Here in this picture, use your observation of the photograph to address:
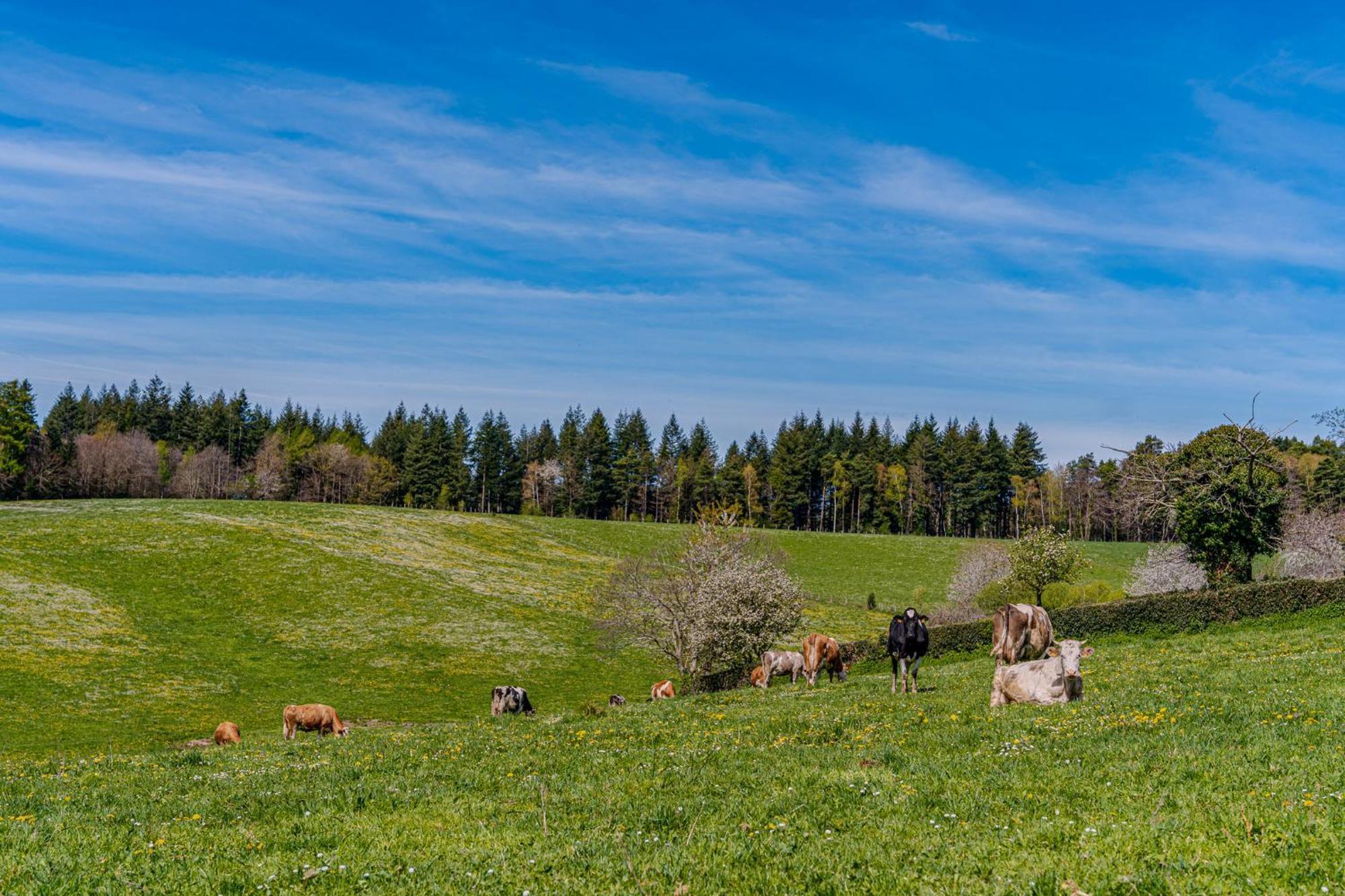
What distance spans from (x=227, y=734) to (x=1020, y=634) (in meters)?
27.5

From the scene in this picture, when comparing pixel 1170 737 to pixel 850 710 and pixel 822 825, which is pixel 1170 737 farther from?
pixel 850 710

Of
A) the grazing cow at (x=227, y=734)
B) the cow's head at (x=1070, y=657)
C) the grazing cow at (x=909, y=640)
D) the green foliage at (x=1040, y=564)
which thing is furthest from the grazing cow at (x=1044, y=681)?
the green foliage at (x=1040, y=564)

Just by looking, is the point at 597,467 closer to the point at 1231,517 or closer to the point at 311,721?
the point at 1231,517

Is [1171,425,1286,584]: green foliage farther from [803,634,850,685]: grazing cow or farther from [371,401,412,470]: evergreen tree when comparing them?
[371,401,412,470]: evergreen tree

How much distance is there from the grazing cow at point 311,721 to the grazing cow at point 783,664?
54.9ft

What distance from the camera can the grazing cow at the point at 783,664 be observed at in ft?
119

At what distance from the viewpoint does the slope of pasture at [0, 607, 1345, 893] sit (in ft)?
26.9

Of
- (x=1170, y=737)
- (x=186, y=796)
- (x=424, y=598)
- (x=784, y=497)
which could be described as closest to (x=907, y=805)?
(x=1170, y=737)

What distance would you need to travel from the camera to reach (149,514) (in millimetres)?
87875

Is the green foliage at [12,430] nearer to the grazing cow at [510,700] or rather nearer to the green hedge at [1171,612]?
the grazing cow at [510,700]

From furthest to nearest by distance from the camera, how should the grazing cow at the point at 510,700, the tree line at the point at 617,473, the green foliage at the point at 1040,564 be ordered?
the tree line at the point at 617,473, the green foliage at the point at 1040,564, the grazing cow at the point at 510,700

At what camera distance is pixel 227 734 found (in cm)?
3212

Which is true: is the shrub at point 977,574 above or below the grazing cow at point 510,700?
above

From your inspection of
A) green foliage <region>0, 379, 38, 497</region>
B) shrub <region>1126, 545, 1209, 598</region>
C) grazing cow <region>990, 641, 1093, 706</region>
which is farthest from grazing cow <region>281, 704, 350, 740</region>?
green foliage <region>0, 379, 38, 497</region>
